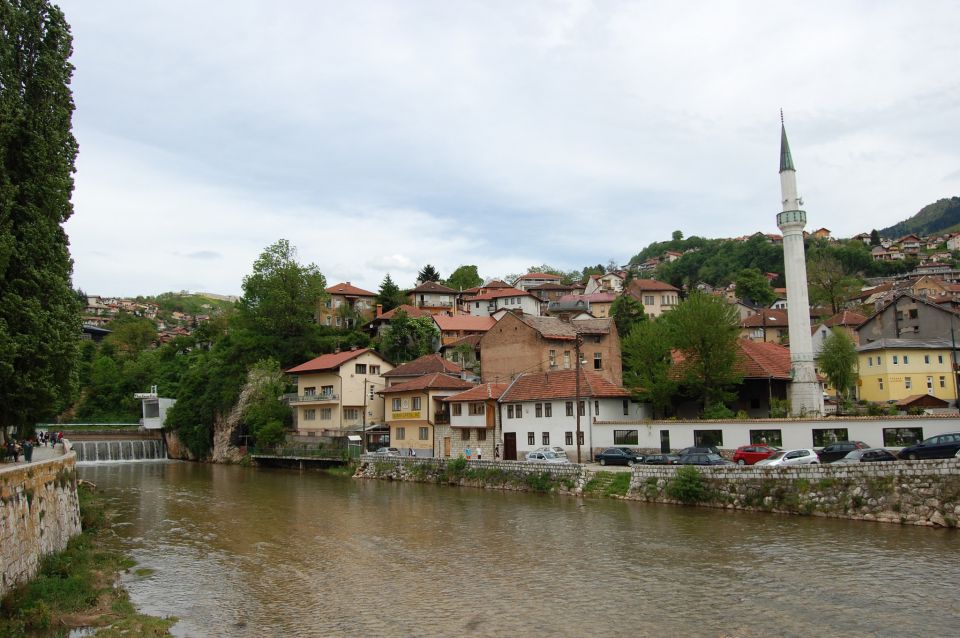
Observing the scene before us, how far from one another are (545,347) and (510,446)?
37.7 feet

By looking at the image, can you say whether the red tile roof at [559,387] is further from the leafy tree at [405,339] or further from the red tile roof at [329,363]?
the leafy tree at [405,339]

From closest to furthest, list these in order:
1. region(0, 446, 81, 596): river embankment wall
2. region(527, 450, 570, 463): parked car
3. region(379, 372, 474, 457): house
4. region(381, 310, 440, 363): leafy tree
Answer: region(0, 446, 81, 596): river embankment wall, region(527, 450, 570, 463): parked car, region(379, 372, 474, 457): house, region(381, 310, 440, 363): leafy tree

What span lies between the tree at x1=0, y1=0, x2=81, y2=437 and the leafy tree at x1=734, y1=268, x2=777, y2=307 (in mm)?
115783

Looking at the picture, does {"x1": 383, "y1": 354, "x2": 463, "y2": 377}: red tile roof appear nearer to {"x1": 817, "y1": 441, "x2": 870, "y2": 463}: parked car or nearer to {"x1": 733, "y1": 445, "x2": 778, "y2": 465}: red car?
{"x1": 733, "y1": 445, "x2": 778, "y2": 465}: red car

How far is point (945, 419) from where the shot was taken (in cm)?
3272

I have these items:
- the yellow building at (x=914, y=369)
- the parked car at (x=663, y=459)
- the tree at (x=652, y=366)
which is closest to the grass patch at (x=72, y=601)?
the parked car at (x=663, y=459)

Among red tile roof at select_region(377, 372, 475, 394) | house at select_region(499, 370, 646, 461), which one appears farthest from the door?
red tile roof at select_region(377, 372, 475, 394)

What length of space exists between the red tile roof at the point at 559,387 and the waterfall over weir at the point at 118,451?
47.7 m

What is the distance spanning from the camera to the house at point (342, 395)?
208 feet

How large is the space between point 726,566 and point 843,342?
42026 millimetres

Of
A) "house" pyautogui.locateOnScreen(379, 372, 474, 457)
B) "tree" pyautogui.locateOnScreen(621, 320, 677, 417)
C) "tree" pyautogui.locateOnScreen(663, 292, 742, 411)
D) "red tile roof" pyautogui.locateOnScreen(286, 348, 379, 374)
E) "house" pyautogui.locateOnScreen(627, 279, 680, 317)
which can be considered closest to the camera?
"tree" pyautogui.locateOnScreen(663, 292, 742, 411)

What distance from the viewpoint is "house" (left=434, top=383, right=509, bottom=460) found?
4959 centimetres

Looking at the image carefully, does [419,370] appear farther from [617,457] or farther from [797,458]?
[797,458]

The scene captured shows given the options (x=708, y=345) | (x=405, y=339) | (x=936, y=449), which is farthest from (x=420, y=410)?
(x=936, y=449)
